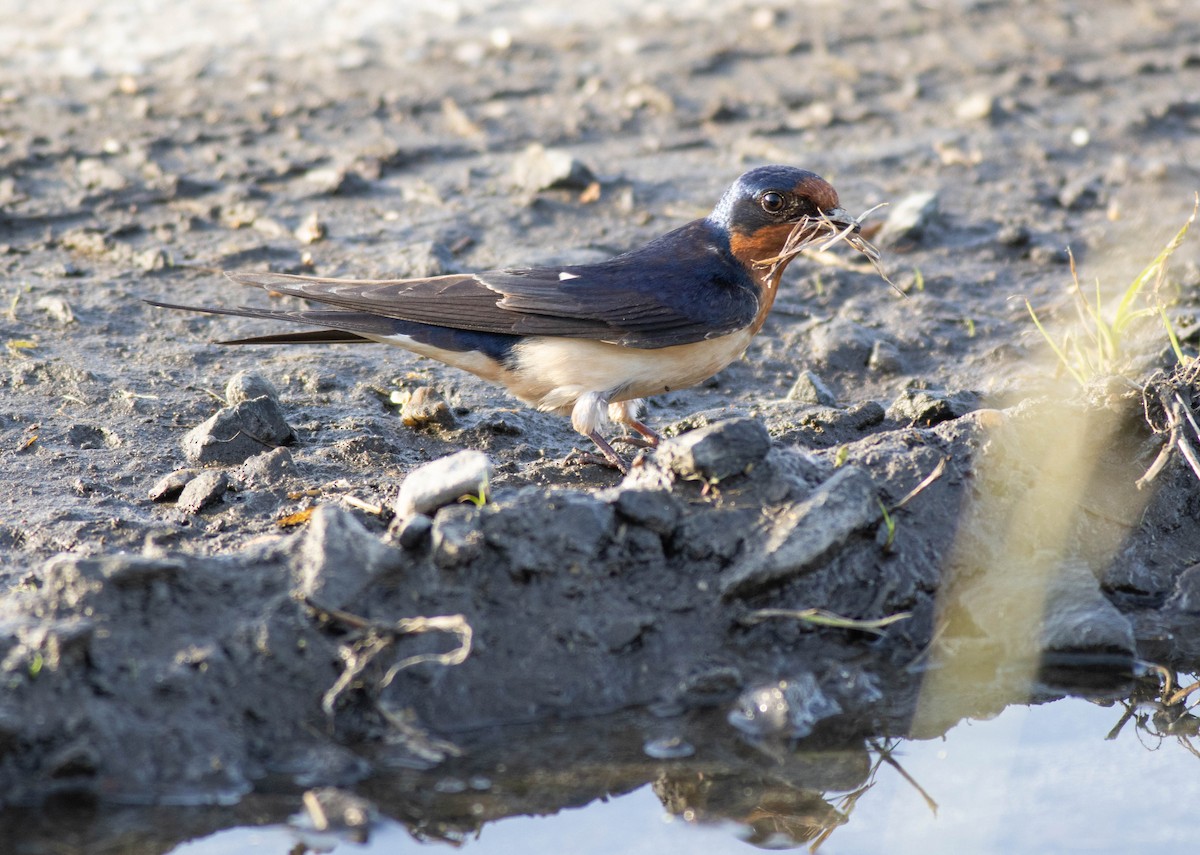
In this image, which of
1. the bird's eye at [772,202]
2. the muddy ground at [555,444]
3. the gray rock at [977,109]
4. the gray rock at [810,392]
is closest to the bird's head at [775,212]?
the bird's eye at [772,202]

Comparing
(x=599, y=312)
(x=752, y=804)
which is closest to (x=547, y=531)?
(x=752, y=804)

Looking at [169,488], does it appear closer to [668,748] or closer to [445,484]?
[445,484]

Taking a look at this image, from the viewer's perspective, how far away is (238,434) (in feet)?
15.1

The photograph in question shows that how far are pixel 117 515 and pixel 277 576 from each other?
92 centimetres

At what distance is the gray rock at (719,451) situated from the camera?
3762 mm

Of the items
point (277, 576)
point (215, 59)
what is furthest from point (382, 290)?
point (215, 59)

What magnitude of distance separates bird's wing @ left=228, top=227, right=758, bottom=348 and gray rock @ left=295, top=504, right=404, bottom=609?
134 cm

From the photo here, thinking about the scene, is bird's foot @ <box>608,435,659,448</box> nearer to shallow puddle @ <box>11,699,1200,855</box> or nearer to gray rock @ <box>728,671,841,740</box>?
gray rock @ <box>728,671,841,740</box>

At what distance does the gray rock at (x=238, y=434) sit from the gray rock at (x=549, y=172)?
2.65 meters

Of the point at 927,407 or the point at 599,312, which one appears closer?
the point at 599,312

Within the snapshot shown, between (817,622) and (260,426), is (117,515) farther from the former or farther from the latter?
(817,622)

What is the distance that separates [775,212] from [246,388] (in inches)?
77.4

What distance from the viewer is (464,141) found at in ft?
25.3

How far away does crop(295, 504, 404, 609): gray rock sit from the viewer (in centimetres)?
338
